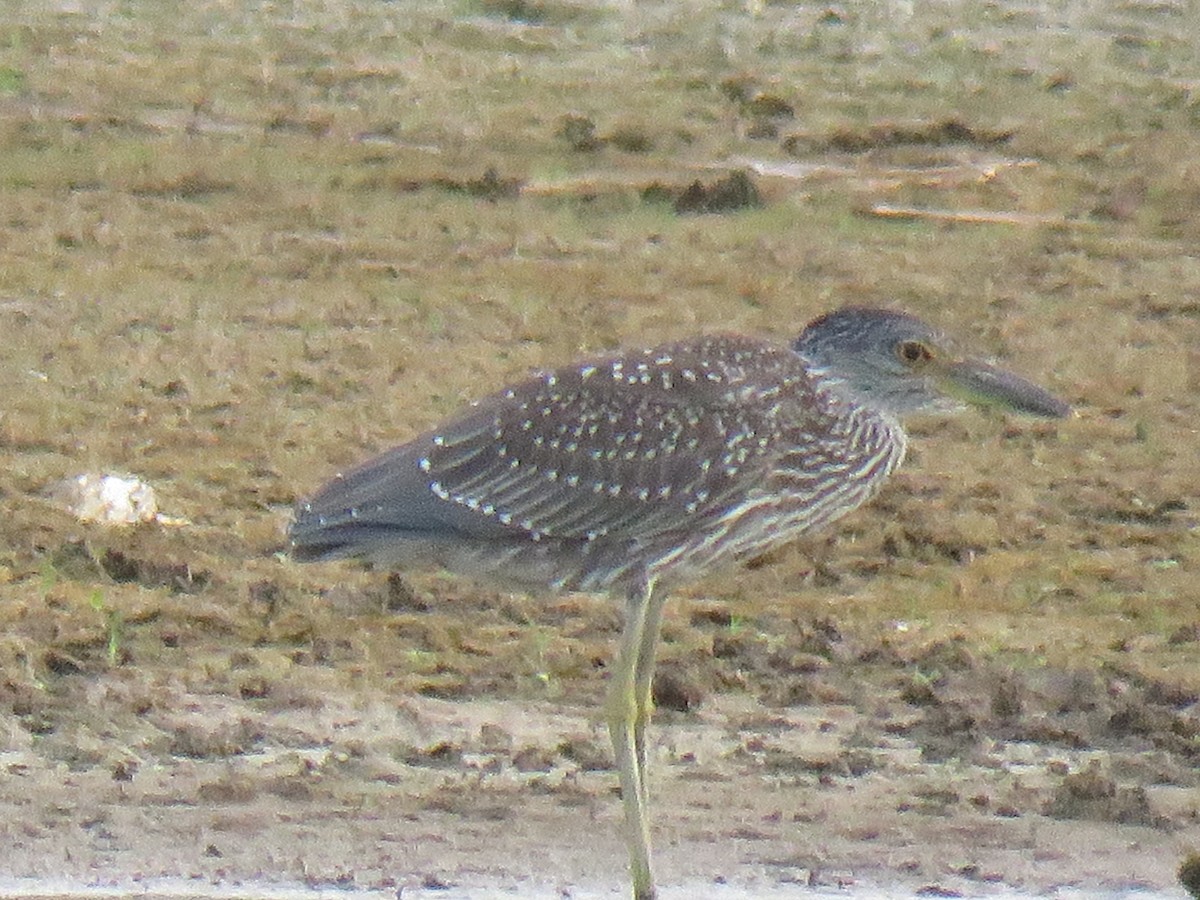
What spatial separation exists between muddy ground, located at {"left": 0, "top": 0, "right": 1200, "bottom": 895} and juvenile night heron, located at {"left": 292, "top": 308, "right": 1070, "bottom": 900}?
23.3 inches

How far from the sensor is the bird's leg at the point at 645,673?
23.2ft

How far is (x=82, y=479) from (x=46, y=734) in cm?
177

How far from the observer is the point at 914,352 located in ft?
24.0

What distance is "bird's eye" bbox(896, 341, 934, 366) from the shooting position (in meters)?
7.29

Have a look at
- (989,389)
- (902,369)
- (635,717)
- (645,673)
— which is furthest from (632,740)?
(989,389)

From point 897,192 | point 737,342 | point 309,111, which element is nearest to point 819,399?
point 737,342

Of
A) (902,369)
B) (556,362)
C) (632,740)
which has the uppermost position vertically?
(902,369)

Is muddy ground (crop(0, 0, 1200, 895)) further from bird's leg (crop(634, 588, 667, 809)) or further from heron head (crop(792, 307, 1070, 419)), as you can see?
heron head (crop(792, 307, 1070, 419))

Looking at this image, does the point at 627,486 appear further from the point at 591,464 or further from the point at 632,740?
the point at 632,740

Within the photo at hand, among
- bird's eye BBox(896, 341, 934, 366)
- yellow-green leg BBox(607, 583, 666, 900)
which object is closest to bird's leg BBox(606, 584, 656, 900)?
yellow-green leg BBox(607, 583, 666, 900)

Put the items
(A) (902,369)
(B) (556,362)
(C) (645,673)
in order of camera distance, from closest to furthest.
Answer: (C) (645,673)
(A) (902,369)
(B) (556,362)

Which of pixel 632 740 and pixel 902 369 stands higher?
pixel 902 369

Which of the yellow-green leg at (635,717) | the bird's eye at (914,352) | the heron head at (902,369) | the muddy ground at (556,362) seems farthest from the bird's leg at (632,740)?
the bird's eye at (914,352)

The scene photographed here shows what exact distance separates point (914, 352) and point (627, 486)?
2.91 feet
